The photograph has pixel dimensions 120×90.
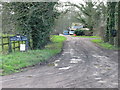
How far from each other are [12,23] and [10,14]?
71 centimetres

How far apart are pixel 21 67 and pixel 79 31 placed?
159 ft

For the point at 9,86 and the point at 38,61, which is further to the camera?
the point at 38,61

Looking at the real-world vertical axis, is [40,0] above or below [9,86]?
above

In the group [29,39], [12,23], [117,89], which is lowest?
[117,89]

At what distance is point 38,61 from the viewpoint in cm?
1141

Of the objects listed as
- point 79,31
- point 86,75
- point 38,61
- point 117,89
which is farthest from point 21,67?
point 79,31

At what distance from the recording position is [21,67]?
9680 millimetres

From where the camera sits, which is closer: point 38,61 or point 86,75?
point 86,75

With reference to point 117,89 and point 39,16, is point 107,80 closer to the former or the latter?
point 117,89

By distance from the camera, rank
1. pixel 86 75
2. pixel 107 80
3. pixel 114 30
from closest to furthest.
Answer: pixel 107 80
pixel 86 75
pixel 114 30

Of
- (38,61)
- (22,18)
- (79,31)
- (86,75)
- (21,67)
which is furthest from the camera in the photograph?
(79,31)

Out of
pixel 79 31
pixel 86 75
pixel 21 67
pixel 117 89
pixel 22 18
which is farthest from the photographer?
pixel 79 31

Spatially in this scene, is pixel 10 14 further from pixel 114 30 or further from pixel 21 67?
pixel 114 30

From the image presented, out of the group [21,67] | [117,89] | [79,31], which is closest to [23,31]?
[21,67]
